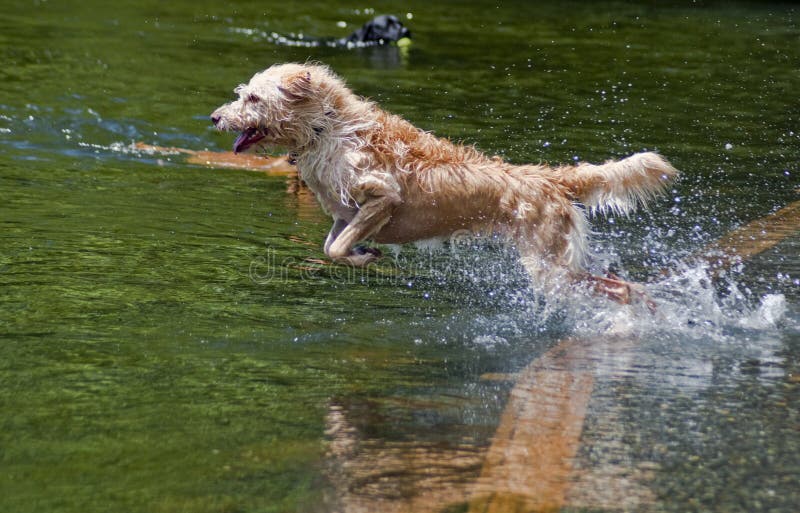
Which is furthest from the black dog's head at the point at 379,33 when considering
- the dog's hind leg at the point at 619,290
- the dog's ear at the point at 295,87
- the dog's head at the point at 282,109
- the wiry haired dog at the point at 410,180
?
the dog's hind leg at the point at 619,290

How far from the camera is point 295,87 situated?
622 cm

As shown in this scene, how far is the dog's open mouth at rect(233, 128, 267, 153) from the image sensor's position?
6.34 meters

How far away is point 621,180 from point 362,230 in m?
1.51

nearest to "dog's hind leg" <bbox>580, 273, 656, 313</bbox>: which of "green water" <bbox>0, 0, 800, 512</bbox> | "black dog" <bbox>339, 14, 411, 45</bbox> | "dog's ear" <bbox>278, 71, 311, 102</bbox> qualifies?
"green water" <bbox>0, 0, 800, 512</bbox>

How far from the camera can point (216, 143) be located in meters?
11.7

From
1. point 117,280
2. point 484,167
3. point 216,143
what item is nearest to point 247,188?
point 216,143

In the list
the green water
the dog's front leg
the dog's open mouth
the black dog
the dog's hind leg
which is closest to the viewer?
the green water

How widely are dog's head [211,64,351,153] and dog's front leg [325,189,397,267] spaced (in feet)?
1.73

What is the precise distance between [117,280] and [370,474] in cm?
324

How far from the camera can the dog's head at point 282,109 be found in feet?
20.4

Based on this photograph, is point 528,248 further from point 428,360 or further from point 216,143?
point 216,143

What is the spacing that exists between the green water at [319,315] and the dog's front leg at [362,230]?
15.8 inches

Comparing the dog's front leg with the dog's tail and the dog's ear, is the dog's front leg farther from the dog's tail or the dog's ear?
the dog's tail

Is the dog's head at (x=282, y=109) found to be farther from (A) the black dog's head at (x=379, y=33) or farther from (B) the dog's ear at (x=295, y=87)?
(A) the black dog's head at (x=379, y=33)
